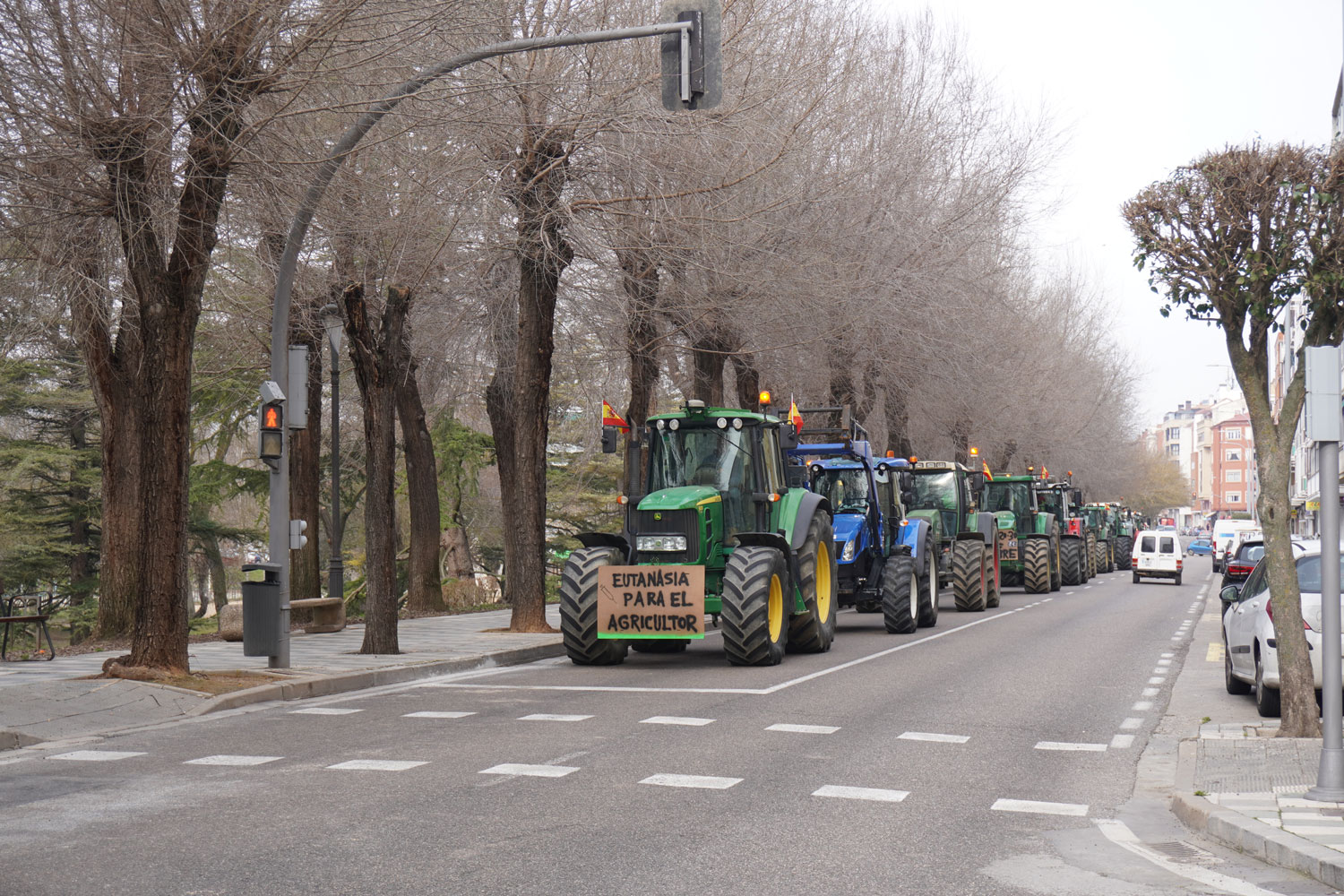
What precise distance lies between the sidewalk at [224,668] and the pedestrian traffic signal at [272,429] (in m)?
2.35

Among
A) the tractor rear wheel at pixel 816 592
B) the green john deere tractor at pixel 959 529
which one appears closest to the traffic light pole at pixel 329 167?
the tractor rear wheel at pixel 816 592

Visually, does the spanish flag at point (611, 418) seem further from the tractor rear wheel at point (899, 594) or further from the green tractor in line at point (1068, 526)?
the green tractor in line at point (1068, 526)

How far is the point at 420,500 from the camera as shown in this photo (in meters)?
25.8

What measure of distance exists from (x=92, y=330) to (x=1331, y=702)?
1567cm

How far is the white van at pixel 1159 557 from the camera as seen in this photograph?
1774 inches

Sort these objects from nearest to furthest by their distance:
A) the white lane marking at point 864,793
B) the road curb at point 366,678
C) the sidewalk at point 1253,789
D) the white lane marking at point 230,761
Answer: the sidewalk at point 1253,789
the white lane marking at point 864,793
the white lane marking at point 230,761
the road curb at point 366,678

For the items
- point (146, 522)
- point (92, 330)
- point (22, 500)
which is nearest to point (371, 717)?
point (146, 522)

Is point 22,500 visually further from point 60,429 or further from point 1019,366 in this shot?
point 1019,366

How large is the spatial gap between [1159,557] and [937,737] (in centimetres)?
3737

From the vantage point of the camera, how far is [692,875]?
6234mm

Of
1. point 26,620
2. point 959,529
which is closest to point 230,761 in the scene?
point 26,620

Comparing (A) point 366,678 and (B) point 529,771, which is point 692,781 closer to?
(B) point 529,771

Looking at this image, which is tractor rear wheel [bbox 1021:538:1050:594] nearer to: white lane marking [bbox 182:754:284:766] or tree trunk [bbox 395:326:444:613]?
tree trunk [bbox 395:326:444:613]

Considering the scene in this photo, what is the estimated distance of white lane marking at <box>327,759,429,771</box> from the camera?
29.7ft
